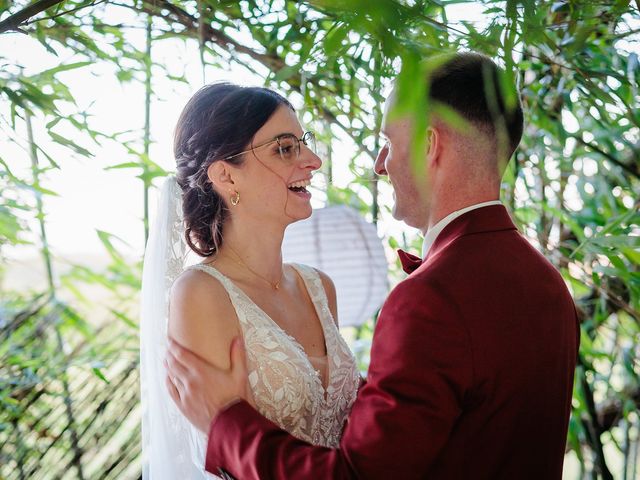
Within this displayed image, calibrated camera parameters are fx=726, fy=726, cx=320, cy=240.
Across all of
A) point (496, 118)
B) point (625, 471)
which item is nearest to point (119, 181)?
point (496, 118)

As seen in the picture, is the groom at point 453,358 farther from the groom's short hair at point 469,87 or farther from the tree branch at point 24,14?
the tree branch at point 24,14

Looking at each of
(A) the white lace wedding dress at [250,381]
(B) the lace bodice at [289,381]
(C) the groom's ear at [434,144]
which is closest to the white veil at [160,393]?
(A) the white lace wedding dress at [250,381]

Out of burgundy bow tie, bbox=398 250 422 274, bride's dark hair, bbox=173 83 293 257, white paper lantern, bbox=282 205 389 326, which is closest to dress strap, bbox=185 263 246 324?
bride's dark hair, bbox=173 83 293 257

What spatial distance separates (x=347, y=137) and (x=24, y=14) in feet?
4.26

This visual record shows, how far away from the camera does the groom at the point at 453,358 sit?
1152mm

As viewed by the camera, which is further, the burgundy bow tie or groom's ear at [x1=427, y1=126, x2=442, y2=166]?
the burgundy bow tie

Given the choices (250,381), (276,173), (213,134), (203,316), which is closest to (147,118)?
(213,134)

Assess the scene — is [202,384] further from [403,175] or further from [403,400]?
[403,175]

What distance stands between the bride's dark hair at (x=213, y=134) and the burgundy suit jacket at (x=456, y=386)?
586 millimetres

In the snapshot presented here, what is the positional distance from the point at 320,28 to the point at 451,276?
797 mm

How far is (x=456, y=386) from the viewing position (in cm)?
117

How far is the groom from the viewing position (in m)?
1.15

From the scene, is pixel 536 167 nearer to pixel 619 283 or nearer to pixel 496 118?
pixel 619 283

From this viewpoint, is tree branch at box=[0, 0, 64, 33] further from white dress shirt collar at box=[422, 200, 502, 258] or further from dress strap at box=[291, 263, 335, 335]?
dress strap at box=[291, 263, 335, 335]
